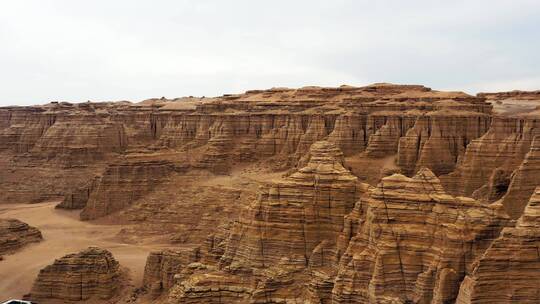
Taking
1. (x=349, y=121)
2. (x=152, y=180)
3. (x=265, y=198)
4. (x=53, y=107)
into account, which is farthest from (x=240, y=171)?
(x=53, y=107)

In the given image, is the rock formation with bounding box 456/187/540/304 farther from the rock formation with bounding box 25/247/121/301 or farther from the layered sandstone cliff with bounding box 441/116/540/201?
the rock formation with bounding box 25/247/121/301

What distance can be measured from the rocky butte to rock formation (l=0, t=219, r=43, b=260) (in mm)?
212

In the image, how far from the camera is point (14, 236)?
53250 millimetres

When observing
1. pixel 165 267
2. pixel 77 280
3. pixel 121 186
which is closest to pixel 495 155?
pixel 165 267

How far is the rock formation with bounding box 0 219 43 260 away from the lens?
51781mm

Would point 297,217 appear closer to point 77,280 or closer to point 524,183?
point 524,183

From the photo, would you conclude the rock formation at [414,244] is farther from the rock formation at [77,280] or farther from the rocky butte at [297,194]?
the rock formation at [77,280]

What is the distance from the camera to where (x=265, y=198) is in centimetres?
3034

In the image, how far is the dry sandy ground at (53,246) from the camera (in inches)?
1737

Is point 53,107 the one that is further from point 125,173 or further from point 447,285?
point 447,285

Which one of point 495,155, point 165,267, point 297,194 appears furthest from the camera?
point 495,155

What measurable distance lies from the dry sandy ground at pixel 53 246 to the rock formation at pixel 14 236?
0.68m

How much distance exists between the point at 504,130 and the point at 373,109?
18837 mm

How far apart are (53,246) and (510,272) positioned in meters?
A: 40.2
